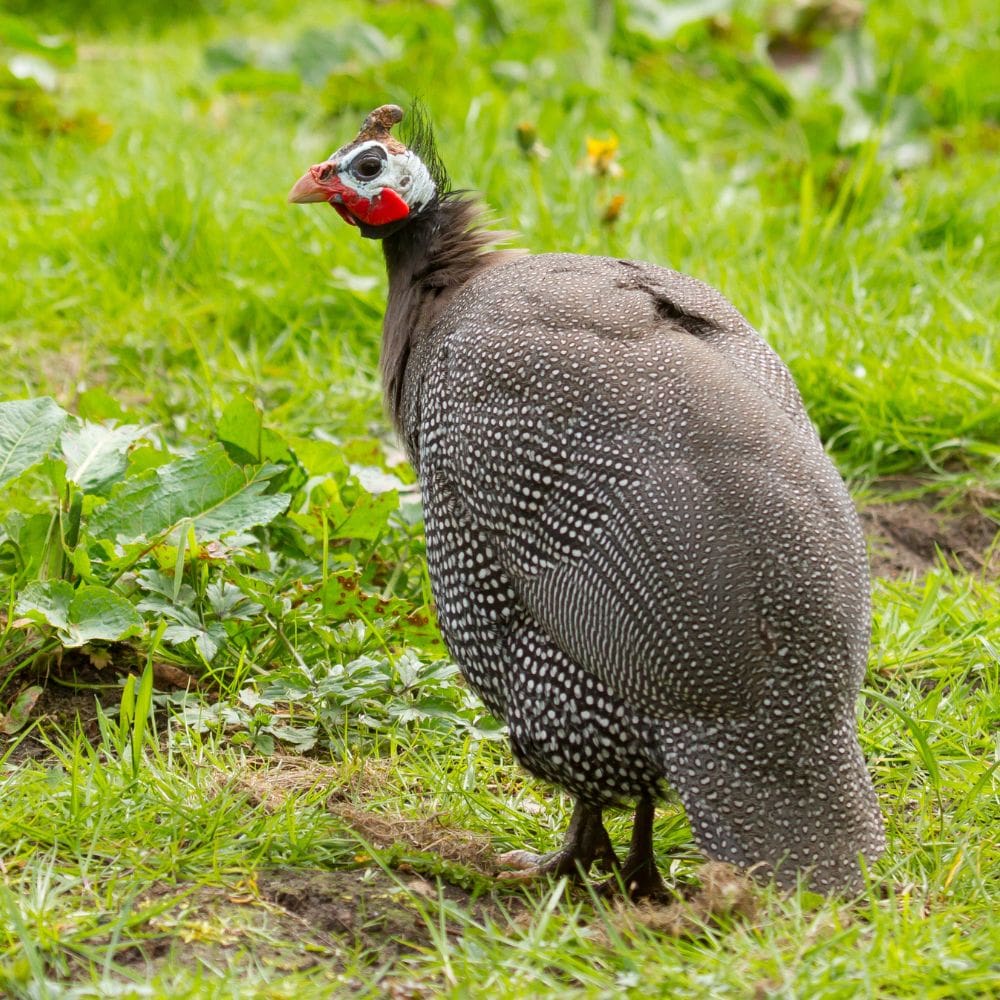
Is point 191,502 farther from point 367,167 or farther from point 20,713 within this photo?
point 367,167

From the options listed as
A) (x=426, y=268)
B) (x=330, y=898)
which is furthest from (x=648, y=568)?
(x=426, y=268)

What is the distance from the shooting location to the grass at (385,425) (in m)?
2.45

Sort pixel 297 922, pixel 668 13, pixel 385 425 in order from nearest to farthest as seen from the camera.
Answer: pixel 297 922 < pixel 385 425 < pixel 668 13

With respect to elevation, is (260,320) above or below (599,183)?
below

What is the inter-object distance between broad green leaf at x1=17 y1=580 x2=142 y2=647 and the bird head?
Result: 976 mm

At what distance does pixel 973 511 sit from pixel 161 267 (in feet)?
9.22

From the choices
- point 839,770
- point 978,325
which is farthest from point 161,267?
point 839,770

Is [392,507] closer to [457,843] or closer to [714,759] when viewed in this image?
[457,843]

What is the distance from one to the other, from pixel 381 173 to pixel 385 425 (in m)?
1.39

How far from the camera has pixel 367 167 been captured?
3.32 metres

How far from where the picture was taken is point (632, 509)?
249 cm

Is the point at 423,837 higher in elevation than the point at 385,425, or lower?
lower

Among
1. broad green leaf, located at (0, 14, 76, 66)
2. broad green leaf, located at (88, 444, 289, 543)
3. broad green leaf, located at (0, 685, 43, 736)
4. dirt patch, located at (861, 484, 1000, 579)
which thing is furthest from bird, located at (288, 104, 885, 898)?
broad green leaf, located at (0, 14, 76, 66)

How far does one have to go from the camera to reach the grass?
245 cm
